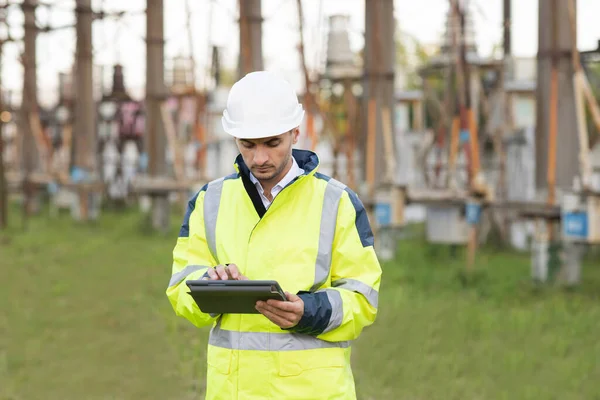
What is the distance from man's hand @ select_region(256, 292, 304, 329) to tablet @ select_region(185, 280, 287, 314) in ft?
0.06

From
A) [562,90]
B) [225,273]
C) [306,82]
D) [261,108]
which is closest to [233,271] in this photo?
[225,273]

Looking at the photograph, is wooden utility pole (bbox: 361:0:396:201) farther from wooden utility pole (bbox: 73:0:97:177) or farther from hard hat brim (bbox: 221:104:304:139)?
hard hat brim (bbox: 221:104:304:139)

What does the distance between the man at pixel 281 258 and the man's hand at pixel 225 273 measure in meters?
0.04

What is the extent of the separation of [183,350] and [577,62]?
15.9 ft

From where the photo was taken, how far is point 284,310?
2.79 m

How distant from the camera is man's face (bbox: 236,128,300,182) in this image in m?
2.96

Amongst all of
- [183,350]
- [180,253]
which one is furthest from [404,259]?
[180,253]

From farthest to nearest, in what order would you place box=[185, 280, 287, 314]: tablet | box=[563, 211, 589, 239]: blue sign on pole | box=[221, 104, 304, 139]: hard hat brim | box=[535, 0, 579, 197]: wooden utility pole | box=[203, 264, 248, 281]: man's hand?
box=[535, 0, 579, 197]: wooden utility pole
box=[563, 211, 589, 239]: blue sign on pole
box=[221, 104, 304, 139]: hard hat brim
box=[203, 264, 248, 281]: man's hand
box=[185, 280, 287, 314]: tablet

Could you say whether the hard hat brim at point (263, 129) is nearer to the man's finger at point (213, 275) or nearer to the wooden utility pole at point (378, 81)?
the man's finger at point (213, 275)

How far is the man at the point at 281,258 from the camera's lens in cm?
296

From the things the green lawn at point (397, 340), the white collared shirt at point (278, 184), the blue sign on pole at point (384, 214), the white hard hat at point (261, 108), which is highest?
the white hard hat at point (261, 108)

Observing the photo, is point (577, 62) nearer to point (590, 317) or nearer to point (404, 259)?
point (590, 317)

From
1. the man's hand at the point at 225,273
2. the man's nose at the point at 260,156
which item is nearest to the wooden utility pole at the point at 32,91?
the man's nose at the point at 260,156

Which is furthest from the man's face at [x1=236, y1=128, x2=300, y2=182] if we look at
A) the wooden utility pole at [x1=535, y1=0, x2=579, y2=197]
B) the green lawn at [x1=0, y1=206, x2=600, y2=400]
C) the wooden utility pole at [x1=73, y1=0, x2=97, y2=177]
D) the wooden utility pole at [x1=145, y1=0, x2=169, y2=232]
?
the wooden utility pole at [x1=73, y1=0, x2=97, y2=177]
